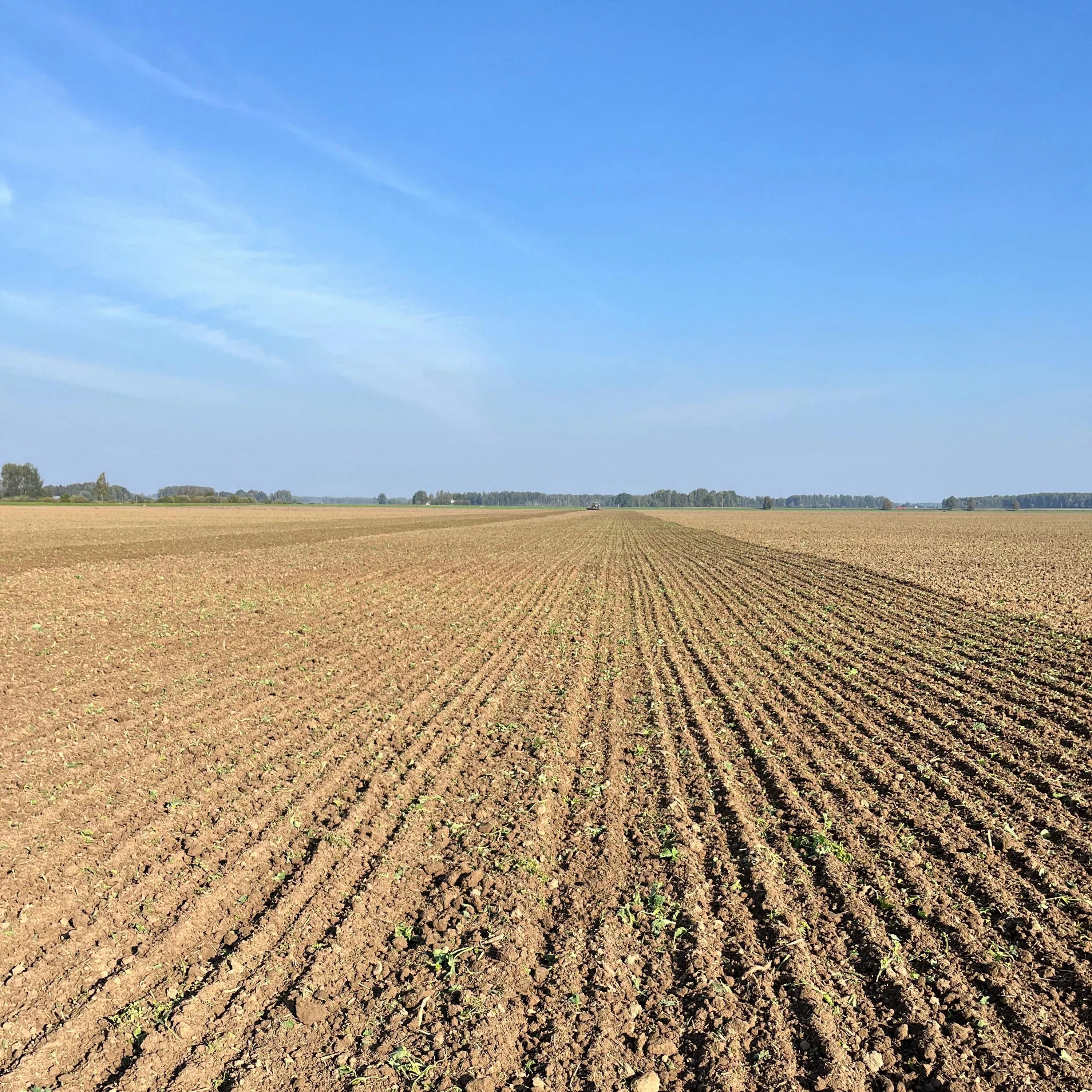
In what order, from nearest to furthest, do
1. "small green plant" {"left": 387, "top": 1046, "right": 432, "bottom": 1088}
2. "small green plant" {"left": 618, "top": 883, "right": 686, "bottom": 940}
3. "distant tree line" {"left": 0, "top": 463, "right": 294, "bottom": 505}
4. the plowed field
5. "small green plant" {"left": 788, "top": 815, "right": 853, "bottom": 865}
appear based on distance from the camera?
"small green plant" {"left": 387, "top": 1046, "right": 432, "bottom": 1088}, the plowed field, "small green plant" {"left": 618, "top": 883, "right": 686, "bottom": 940}, "small green plant" {"left": 788, "top": 815, "right": 853, "bottom": 865}, "distant tree line" {"left": 0, "top": 463, "right": 294, "bottom": 505}

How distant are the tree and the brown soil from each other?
129 metres

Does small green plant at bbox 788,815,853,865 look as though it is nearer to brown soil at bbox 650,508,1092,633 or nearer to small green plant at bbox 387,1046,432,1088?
small green plant at bbox 387,1046,432,1088

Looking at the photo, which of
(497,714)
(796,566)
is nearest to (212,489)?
(796,566)

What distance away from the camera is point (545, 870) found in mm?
5246

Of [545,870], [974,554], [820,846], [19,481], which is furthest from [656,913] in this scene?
[19,481]

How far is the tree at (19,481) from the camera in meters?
138

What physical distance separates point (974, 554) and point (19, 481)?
532 feet

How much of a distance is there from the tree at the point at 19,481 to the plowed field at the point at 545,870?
157598 mm

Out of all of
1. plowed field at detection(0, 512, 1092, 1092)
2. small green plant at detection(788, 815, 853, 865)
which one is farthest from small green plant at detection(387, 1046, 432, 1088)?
small green plant at detection(788, 815, 853, 865)

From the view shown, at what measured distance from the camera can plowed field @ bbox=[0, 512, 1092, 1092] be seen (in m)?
3.55

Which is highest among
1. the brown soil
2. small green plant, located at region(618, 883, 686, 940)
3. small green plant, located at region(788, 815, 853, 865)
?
the brown soil

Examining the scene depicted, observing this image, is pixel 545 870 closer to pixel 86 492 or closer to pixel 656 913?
pixel 656 913

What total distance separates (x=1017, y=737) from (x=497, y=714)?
589 cm

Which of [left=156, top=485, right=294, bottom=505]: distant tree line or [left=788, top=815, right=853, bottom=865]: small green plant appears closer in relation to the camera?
[left=788, top=815, right=853, bottom=865]: small green plant
